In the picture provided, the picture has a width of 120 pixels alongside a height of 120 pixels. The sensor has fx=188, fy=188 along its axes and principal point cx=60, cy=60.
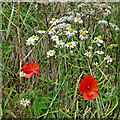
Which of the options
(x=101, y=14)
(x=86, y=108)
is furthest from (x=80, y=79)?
(x=101, y=14)

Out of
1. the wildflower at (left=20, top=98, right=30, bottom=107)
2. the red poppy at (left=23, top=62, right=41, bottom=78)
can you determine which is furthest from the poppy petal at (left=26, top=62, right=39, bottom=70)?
the wildflower at (left=20, top=98, right=30, bottom=107)

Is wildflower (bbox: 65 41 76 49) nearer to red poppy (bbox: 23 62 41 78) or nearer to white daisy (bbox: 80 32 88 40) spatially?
white daisy (bbox: 80 32 88 40)

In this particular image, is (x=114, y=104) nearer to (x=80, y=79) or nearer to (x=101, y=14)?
(x=80, y=79)

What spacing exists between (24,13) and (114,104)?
1.92 ft

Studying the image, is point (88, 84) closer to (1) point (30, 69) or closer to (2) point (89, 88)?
(2) point (89, 88)

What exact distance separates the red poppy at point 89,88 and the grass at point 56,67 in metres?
0.03

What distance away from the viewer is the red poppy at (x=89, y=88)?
703 millimetres

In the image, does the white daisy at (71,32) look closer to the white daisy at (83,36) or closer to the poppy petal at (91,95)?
the white daisy at (83,36)

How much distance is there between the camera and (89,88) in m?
0.72

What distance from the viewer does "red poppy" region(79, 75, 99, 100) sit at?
703mm

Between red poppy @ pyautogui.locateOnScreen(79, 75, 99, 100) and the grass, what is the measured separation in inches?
1.0

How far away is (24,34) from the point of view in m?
0.82

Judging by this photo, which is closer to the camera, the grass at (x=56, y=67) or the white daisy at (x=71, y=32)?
the grass at (x=56, y=67)

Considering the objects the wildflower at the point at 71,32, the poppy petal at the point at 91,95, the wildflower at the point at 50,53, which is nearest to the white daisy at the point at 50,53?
the wildflower at the point at 50,53
